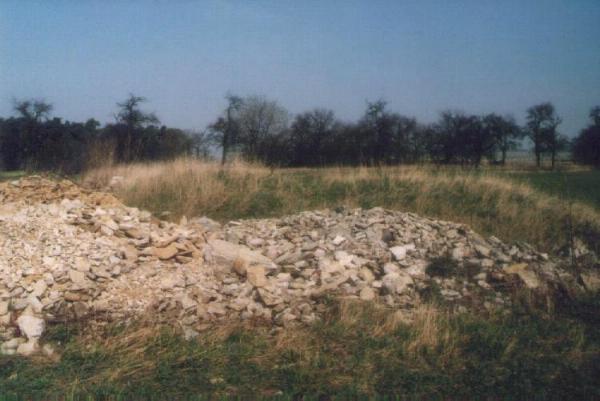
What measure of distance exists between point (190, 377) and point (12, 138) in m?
27.5

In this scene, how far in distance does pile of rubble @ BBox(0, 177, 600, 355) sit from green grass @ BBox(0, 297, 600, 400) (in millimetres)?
435

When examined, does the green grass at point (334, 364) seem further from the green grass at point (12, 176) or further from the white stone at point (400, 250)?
the green grass at point (12, 176)

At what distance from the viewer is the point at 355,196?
34.2 feet

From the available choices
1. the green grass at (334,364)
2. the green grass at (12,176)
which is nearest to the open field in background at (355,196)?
the green grass at (12,176)

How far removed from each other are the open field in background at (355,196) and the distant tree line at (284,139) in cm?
177

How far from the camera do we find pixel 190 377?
130 inches

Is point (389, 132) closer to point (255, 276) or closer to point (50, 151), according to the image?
point (50, 151)

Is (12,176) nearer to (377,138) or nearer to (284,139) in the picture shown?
(284,139)

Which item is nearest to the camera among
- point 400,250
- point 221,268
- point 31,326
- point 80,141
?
point 31,326

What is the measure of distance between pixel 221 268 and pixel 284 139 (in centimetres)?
1193

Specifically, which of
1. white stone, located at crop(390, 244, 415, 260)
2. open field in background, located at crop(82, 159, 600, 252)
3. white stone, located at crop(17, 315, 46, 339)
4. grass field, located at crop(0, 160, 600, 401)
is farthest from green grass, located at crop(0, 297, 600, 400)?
open field in background, located at crop(82, 159, 600, 252)

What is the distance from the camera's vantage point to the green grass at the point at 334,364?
3195 millimetres

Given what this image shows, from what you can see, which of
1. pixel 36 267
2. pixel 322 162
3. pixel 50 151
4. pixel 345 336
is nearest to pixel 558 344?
pixel 345 336

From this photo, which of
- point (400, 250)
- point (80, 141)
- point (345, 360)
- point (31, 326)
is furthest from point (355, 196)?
point (80, 141)
